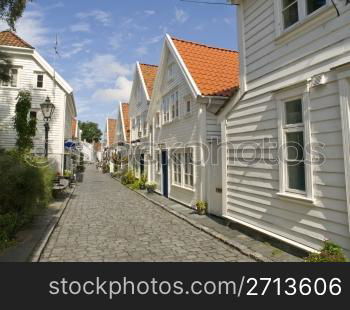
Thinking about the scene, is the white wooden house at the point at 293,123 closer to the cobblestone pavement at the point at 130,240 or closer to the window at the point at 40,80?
the cobblestone pavement at the point at 130,240

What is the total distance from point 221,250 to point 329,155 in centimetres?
327

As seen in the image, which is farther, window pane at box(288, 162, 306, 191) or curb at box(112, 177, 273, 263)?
curb at box(112, 177, 273, 263)

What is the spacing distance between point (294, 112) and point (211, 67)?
7526mm

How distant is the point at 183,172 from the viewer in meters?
13.0

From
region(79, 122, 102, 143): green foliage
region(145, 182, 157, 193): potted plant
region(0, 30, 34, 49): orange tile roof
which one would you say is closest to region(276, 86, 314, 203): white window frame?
region(145, 182, 157, 193): potted plant

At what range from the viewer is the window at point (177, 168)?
44.1 ft

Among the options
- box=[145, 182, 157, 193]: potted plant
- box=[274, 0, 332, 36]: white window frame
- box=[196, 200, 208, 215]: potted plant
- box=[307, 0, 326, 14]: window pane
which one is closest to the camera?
box=[274, 0, 332, 36]: white window frame

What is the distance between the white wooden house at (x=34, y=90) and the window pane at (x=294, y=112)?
56.0 feet

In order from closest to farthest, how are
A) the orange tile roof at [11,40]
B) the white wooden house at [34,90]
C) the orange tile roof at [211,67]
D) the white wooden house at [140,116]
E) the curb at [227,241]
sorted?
1. the curb at [227,241]
2. the orange tile roof at [211,67]
3. the white wooden house at [34,90]
4. the orange tile roof at [11,40]
5. the white wooden house at [140,116]

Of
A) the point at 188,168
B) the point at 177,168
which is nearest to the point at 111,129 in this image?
the point at 177,168

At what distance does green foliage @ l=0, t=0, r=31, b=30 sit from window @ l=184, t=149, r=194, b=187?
27.7 feet

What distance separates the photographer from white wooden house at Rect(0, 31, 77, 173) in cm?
1850

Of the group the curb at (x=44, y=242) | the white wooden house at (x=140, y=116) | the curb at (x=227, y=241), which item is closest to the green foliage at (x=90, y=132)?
the white wooden house at (x=140, y=116)

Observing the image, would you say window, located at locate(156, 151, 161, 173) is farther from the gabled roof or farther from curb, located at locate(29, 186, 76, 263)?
the gabled roof
